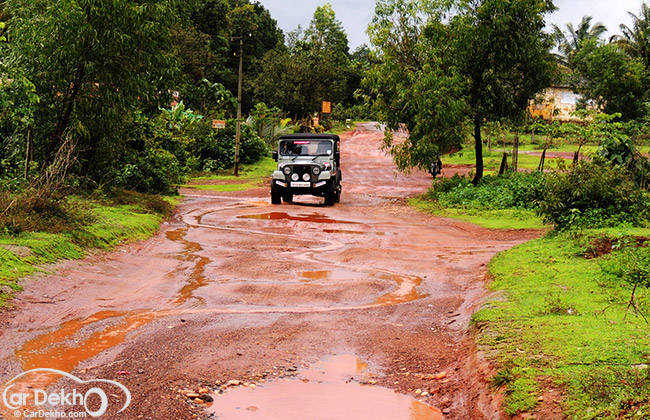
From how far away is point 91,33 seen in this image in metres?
14.6

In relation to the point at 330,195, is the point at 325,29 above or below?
above

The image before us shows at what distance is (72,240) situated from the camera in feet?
37.7

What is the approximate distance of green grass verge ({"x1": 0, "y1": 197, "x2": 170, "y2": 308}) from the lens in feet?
29.5

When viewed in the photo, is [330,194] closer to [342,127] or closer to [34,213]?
[34,213]

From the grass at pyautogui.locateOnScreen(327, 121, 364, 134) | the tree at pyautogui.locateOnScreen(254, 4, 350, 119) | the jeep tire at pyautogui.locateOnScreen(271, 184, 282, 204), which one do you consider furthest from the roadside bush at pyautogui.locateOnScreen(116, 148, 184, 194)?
→ the grass at pyautogui.locateOnScreen(327, 121, 364, 134)

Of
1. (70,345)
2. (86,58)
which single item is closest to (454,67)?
(86,58)

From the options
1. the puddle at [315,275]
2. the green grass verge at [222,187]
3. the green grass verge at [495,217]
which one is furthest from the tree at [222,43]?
the puddle at [315,275]

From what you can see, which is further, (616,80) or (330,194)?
(616,80)

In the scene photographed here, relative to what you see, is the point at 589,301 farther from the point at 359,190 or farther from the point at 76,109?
the point at 359,190

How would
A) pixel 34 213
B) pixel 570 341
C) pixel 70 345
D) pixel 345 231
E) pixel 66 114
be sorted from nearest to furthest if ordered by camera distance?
pixel 570 341, pixel 70 345, pixel 34 213, pixel 66 114, pixel 345 231

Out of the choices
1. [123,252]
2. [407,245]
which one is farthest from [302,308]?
[407,245]

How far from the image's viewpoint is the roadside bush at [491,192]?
2205 cm

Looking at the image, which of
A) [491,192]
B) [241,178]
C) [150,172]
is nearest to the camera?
[150,172]

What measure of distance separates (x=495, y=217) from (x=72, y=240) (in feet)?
43.4
